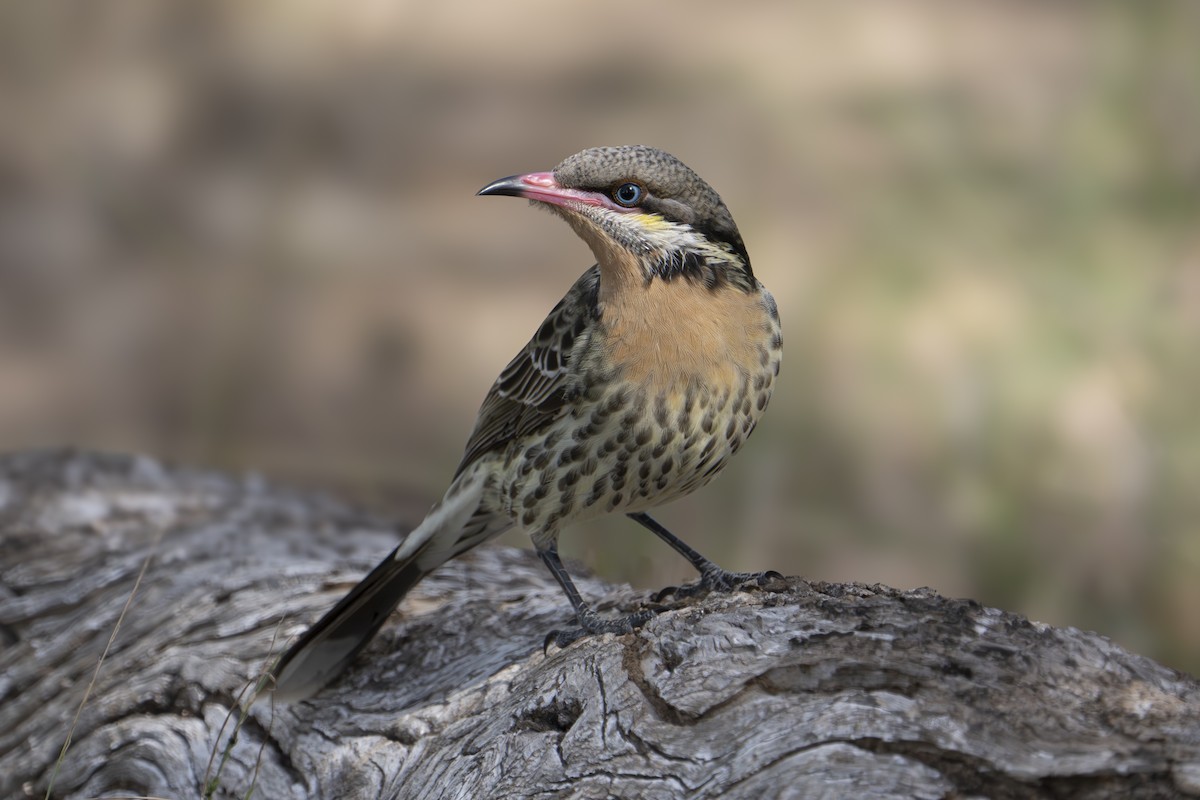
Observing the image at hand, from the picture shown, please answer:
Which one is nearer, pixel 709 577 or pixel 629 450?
pixel 629 450

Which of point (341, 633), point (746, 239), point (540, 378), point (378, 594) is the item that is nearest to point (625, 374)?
point (540, 378)

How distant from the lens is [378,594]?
15.5 feet

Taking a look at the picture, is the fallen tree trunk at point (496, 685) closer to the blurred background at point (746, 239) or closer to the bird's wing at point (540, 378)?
the bird's wing at point (540, 378)

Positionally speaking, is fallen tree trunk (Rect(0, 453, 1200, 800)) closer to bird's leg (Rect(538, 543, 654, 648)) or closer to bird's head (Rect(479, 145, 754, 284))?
bird's leg (Rect(538, 543, 654, 648))

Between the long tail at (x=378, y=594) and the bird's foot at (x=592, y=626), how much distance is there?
662 mm

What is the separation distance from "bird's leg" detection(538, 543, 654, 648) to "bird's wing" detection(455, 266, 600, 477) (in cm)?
45

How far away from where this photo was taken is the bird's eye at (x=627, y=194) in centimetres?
432

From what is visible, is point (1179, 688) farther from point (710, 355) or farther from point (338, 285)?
point (338, 285)

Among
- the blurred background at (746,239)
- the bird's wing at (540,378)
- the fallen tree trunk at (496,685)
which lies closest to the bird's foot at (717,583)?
the fallen tree trunk at (496,685)

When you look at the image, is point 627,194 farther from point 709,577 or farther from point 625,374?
point 709,577

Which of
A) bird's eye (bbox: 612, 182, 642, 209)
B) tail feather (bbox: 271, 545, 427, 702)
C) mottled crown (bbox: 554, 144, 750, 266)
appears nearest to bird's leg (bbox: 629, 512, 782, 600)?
tail feather (bbox: 271, 545, 427, 702)

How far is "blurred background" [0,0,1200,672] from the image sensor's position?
8555mm

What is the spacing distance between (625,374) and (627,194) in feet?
1.89

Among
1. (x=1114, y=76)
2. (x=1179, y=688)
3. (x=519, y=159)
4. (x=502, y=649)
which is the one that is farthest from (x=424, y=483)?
(x=1179, y=688)
